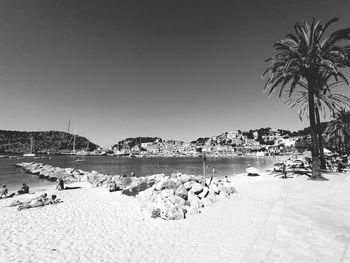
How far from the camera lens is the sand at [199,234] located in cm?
591

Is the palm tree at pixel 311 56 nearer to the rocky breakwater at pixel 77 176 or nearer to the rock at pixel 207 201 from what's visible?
the rock at pixel 207 201

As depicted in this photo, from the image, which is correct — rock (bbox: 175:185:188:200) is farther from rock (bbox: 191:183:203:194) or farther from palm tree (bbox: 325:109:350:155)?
palm tree (bbox: 325:109:350:155)

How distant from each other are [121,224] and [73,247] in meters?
2.74

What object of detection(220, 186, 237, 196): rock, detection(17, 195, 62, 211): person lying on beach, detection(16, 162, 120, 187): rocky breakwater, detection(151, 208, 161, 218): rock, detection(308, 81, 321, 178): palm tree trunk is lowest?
detection(16, 162, 120, 187): rocky breakwater

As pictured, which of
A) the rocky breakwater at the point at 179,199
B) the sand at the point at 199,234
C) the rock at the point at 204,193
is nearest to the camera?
the sand at the point at 199,234

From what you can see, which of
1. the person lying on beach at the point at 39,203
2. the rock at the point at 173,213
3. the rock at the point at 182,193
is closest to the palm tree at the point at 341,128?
the rock at the point at 182,193

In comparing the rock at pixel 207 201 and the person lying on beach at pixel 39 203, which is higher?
the rock at pixel 207 201

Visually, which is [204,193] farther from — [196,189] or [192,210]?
[192,210]

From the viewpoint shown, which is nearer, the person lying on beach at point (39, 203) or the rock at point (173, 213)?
the rock at point (173, 213)

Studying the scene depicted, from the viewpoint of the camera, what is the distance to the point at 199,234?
795cm

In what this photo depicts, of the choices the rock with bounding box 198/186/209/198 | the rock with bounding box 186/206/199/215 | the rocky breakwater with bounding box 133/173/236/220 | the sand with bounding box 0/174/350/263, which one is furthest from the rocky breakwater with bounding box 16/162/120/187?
the rock with bounding box 186/206/199/215

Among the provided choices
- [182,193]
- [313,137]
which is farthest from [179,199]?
[313,137]

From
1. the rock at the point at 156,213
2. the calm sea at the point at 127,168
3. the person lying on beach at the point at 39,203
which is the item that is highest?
the rock at the point at 156,213

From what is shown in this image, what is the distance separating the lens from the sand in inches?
233
